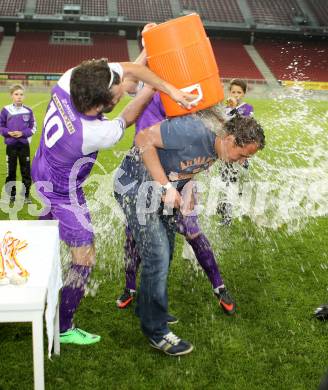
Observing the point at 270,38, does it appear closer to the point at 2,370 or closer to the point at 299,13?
the point at 299,13

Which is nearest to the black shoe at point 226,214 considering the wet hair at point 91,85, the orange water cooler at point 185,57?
the orange water cooler at point 185,57

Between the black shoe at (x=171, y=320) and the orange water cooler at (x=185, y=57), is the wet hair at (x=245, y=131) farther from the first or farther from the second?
the black shoe at (x=171, y=320)

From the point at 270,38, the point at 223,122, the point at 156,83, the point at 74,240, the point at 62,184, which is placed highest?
the point at 156,83

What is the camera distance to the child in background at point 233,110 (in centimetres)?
571

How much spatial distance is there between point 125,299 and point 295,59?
116 feet

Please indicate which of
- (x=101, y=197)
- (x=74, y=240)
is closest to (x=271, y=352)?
(x=74, y=240)

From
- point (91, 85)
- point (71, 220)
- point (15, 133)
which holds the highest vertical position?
point (91, 85)

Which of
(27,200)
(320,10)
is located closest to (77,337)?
(27,200)

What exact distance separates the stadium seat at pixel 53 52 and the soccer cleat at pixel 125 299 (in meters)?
28.7

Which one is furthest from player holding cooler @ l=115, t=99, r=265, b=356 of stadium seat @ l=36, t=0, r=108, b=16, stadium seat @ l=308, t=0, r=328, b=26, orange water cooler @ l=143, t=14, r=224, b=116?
stadium seat @ l=308, t=0, r=328, b=26

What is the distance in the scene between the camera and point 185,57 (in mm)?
2936

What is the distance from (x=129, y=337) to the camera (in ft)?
12.0

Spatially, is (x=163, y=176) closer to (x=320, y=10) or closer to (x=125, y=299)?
(x=125, y=299)

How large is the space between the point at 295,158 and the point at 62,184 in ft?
25.5
